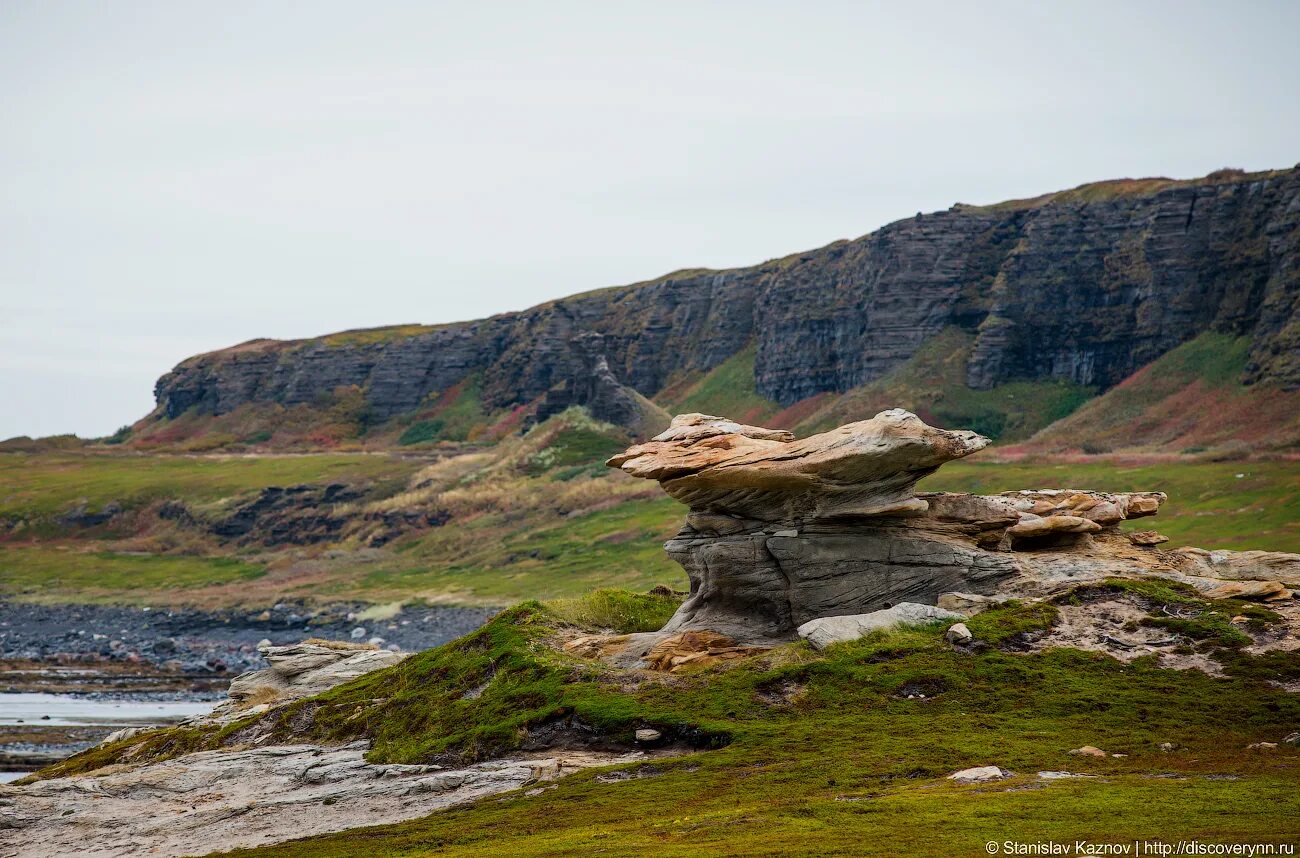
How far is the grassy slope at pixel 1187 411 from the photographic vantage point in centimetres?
12362

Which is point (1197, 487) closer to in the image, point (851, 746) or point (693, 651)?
point (693, 651)

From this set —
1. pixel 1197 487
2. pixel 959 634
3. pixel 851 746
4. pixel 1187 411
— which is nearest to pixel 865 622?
pixel 959 634

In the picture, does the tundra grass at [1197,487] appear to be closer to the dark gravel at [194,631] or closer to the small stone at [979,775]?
the small stone at [979,775]

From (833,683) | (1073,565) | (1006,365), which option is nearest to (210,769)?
(833,683)

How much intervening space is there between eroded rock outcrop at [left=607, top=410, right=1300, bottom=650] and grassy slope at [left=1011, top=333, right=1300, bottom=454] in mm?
81973

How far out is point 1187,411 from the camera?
452 feet

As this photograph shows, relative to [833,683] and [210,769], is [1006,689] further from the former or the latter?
[210,769]

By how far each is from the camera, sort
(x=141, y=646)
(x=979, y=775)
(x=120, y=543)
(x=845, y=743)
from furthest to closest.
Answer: (x=120, y=543) < (x=141, y=646) < (x=845, y=743) < (x=979, y=775)

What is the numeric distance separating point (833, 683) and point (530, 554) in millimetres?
97463

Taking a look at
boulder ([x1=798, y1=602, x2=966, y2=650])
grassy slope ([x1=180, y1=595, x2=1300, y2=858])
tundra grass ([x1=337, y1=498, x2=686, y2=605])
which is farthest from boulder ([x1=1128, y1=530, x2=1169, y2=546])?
tundra grass ([x1=337, y1=498, x2=686, y2=605])

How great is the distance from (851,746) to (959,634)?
7.62m

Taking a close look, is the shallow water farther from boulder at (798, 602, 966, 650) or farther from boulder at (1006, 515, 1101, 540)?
boulder at (1006, 515, 1101, 540)

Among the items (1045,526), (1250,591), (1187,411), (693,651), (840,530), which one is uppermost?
(840,530)

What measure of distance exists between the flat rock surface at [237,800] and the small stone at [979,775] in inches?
400
